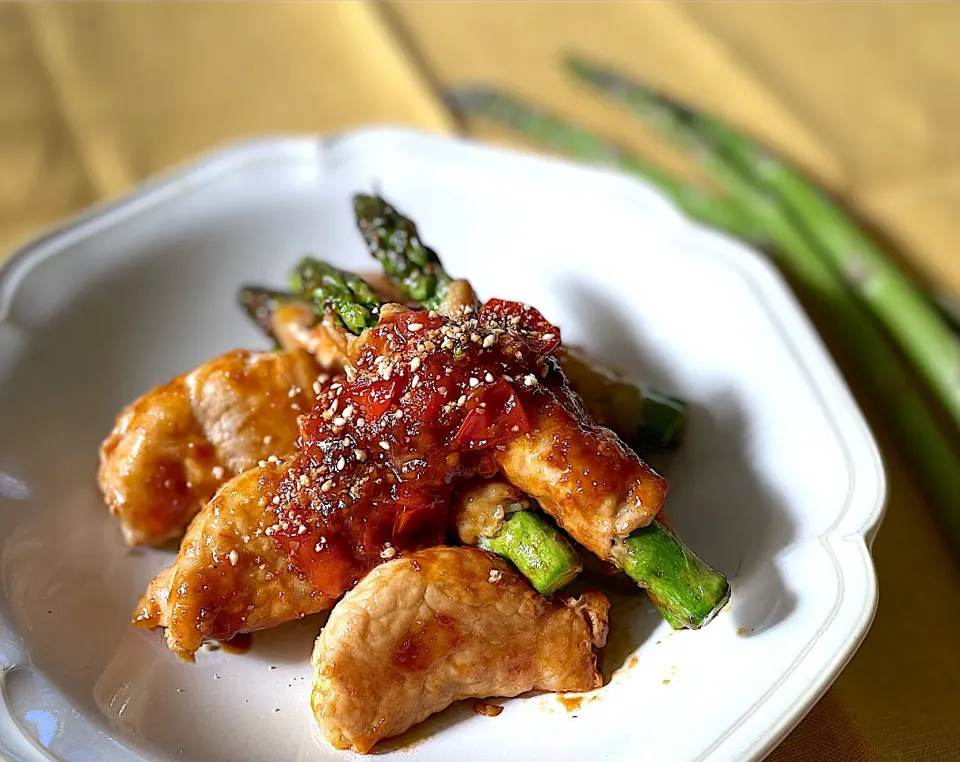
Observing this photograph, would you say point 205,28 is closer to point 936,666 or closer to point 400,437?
point 400,437

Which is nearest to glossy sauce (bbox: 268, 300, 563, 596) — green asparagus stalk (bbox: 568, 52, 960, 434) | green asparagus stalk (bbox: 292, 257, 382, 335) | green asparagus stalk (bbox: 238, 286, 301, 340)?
green asparagus stalk (bbox: 292, 257, 382, 335)

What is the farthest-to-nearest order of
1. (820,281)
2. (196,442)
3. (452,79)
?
(452,79), (820,281), (196,442)

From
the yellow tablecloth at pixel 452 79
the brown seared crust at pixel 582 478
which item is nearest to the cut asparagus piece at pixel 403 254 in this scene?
the brown seared crust at pixel 582 478

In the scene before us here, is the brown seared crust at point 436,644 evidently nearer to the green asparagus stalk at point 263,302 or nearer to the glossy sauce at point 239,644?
the glossy sauce at point 239,644

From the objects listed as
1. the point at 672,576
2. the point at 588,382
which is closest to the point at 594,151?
the point at 588,382

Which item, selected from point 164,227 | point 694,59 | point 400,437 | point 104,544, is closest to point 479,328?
point 400,437

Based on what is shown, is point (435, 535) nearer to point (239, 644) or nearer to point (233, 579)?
point (233, 579)

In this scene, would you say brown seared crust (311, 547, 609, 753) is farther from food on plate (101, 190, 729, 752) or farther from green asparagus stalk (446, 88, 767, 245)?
green asparagus stalk (446, 88, 767, 245)
